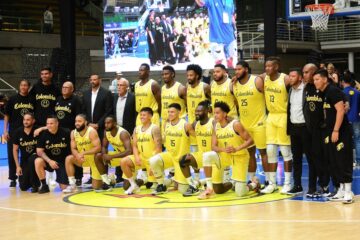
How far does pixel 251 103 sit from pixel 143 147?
5.47ft

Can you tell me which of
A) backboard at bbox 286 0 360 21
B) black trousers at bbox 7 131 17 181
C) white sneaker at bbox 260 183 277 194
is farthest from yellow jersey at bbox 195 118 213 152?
backboard at bbox 286 0 360 21

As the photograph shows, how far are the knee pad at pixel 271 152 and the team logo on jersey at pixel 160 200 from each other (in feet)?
1.51

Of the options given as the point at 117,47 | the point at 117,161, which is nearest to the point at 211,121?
the point at 117,161

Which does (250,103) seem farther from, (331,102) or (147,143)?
(147,143)

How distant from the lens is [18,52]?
77.3 ft

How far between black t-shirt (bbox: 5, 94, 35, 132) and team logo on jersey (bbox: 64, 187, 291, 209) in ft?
6.13

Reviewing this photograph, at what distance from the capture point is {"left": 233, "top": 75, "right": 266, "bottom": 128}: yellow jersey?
9.27 meters

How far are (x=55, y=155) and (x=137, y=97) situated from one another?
1518 millimetres

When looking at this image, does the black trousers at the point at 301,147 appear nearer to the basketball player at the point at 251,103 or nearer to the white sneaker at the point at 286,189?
the white sneaker at the point at 286,189

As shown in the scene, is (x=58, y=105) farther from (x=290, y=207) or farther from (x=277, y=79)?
(x=290, y=207)

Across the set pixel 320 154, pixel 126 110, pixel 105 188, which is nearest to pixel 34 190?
pixel 105 188

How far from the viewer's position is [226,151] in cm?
885

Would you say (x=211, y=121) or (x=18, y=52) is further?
(x=18, y=52)

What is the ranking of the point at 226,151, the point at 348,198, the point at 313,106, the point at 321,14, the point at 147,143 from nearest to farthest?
the point at 348,198, the point at 313,106, the point at 226,151, the point at 147,143, the point at 321,14
